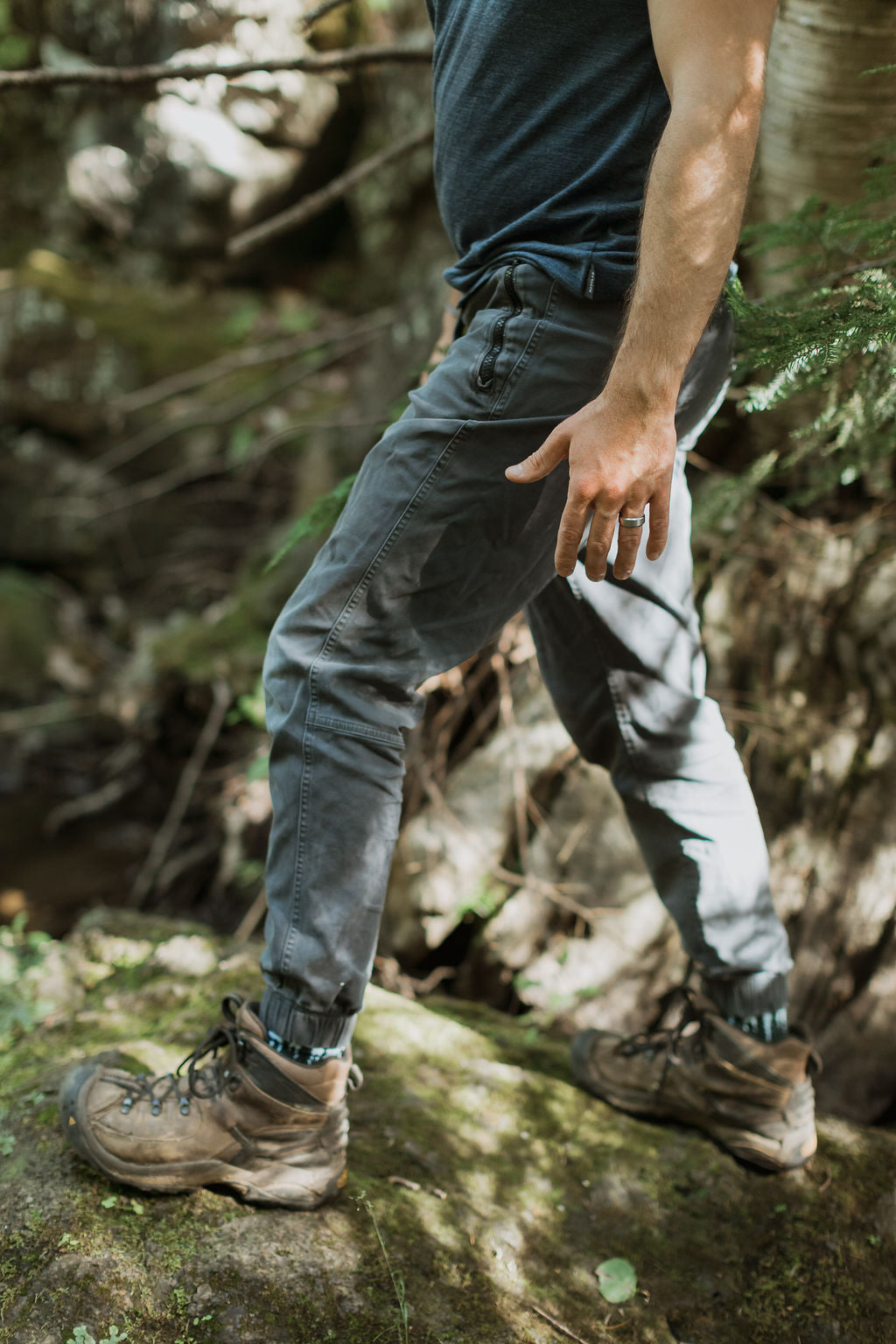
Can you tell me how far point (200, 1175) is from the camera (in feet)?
5.24

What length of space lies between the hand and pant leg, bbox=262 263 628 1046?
0.42 ft

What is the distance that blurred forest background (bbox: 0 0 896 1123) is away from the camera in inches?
92.2

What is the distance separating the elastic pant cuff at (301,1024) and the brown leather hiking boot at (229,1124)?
0.03 metres

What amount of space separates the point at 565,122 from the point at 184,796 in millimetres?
3252

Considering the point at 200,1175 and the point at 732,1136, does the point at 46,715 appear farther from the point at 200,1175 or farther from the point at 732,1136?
the point at 732,1136

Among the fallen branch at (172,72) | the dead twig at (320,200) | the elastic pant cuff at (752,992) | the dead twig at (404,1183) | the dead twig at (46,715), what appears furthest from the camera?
the dead twig at (46,715)

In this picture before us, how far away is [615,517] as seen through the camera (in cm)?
138

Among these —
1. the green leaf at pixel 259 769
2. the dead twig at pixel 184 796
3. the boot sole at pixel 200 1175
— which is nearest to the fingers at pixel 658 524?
the boot sole at pixel 200 1175

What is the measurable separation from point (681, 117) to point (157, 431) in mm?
4969

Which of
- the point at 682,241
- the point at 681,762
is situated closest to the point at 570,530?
the point at 682,241

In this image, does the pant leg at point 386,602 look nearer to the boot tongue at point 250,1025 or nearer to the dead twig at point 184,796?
the boot tongue at point 250,1025

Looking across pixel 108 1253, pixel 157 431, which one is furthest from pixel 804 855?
pixel 157 431

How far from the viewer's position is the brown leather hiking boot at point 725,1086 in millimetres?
1877

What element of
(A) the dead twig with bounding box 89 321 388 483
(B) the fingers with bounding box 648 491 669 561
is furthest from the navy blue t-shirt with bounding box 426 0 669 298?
(A) the dead twig with bounding box 89 321 388 483
